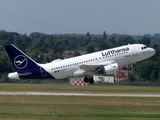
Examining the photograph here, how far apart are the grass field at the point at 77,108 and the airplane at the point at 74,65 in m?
7.00

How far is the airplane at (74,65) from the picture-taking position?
65.6 m

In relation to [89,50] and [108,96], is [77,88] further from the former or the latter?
[89,50]

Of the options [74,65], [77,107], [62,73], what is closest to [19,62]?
[62,73]

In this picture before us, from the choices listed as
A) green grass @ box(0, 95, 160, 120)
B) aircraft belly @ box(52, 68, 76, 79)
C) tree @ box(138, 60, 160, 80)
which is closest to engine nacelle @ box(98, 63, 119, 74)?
aircraft belly @ box(52, 68, 76, 79)

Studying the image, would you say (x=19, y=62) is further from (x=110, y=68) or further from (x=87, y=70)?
(x=110, y=68)

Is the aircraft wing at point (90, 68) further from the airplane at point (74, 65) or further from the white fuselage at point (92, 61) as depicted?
the white fuselage at point (92, 61)

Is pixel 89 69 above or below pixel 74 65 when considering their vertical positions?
below

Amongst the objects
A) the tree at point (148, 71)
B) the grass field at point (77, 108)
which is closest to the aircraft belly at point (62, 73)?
the grass field at point (77, 108)

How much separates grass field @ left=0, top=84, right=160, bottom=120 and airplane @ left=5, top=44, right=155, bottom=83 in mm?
7003

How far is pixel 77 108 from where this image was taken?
49.0 meters

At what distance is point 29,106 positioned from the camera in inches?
1987

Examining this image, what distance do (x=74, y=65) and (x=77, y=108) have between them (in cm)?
1792

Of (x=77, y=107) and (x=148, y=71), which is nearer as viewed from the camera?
(x=77, y=107)

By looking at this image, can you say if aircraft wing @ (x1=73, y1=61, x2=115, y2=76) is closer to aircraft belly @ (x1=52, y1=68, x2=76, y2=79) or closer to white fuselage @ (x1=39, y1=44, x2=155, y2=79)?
white fuselage @ (x1=39, y1=44, x2=155, y2=79)
